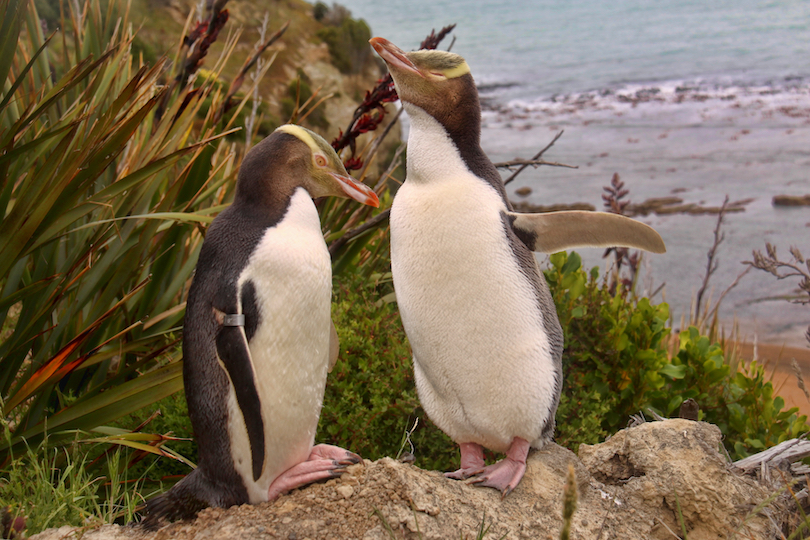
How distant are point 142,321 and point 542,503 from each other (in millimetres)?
1410

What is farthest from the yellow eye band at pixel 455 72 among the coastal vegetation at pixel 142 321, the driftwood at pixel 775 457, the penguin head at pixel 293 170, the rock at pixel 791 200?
the rock at pixel 791 200

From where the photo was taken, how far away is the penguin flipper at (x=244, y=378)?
1.35 meters

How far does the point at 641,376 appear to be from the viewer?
8.36 ft

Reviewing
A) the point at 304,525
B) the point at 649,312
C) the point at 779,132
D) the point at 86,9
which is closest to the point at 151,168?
the point at 304,525

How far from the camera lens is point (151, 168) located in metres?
1.79

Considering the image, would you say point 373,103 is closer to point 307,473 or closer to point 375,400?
point 375,400

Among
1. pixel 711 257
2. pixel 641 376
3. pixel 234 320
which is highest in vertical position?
pixel 234 320

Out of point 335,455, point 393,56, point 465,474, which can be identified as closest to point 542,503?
point 465,474

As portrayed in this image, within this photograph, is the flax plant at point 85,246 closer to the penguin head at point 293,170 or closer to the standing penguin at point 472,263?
the penguin head at point 293,170

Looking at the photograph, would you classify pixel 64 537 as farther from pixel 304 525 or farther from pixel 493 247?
pixel 493 247

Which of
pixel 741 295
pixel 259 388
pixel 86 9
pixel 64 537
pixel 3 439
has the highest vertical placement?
pixel 86 9

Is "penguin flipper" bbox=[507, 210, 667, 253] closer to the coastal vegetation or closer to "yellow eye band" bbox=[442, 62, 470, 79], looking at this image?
"yellow eye band" bbox=[442, 62, 470, 79]

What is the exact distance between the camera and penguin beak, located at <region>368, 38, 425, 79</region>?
162cm

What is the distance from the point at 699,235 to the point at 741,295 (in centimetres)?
124
